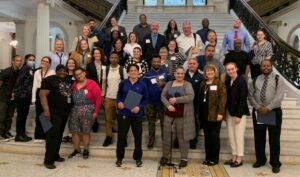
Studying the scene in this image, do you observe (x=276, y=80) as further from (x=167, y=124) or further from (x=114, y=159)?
(x=114, y=159)

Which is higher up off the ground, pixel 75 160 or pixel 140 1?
pixel 140 1

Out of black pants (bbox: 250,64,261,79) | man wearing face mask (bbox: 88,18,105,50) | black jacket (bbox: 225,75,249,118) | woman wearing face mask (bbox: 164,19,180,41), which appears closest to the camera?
black jacket (bbox: 225,75,249,118)

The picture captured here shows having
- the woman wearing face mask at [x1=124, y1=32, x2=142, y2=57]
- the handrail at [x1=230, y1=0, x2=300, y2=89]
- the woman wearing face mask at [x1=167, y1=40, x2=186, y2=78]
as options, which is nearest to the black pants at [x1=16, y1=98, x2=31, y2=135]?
the woman wearing face mask at [x1=124, y1=32, x2=142, y2=57]

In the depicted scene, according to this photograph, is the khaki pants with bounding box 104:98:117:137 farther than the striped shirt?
No

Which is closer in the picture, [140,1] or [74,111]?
[74,111]

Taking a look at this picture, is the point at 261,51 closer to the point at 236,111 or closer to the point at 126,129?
the point at 236,111

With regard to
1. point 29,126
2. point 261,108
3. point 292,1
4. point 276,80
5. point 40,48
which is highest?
point 292,1

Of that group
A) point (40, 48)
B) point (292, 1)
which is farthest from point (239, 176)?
point (292, 1)

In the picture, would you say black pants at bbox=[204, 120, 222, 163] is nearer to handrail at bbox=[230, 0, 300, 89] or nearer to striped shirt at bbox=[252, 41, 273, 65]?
striped shirt at bbox=[252, 41, 273, 65]

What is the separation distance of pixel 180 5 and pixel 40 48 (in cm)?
761

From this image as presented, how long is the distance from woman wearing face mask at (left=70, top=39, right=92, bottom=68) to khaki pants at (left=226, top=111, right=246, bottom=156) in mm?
2533

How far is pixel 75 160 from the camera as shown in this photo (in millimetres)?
5449

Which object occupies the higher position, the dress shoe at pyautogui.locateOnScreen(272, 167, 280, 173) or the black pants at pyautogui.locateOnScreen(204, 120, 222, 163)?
the black pants at pyautogui.locateOnScreen(204, 120, 222, 163)

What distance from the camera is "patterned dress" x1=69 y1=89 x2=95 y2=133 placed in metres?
5.27
